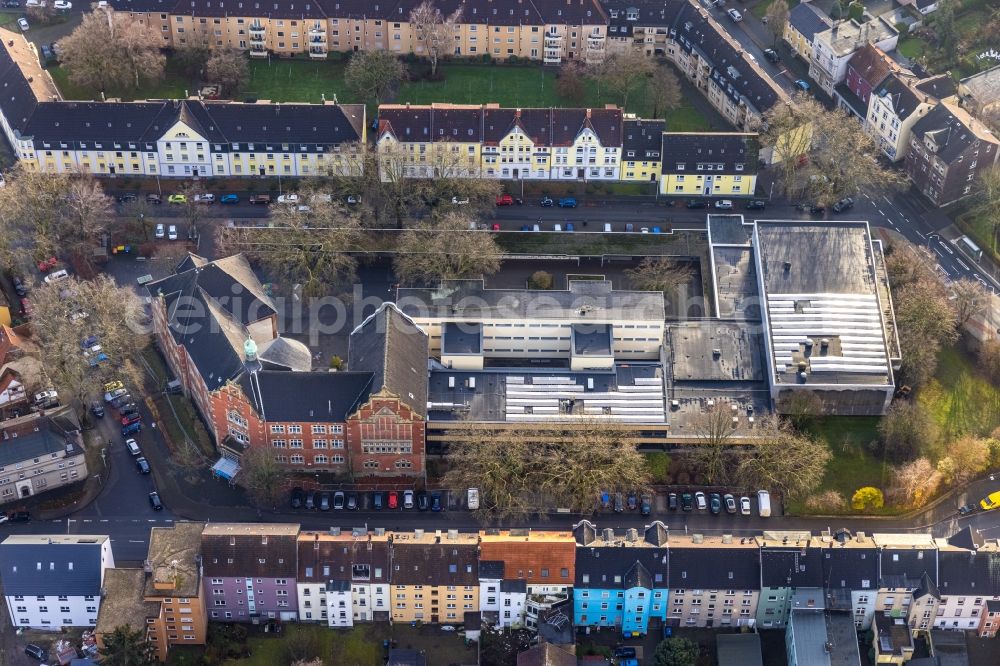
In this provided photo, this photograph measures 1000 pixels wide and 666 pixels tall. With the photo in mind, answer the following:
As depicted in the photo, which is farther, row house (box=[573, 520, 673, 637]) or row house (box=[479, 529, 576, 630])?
row house (box=[573, 520, 673, 637])

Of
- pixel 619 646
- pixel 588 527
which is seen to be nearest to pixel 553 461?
pixel 588 527

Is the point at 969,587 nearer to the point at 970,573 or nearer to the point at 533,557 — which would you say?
the point at 970,573

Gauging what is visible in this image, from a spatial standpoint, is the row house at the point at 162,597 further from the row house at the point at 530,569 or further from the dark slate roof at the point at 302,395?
the row house at the point at 530,569

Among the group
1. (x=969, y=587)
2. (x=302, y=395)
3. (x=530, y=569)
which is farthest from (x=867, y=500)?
(x=302, y=395)

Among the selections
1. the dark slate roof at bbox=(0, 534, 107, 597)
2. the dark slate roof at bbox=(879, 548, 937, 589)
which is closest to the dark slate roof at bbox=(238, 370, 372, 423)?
the dark slate roof at bbox=(0, 534, 107, 597)

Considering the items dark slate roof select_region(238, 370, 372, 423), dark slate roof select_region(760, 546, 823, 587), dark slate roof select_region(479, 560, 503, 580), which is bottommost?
dark slate roof select_region(479, 560, 503, 580)

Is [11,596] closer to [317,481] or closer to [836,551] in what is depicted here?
[317,481]

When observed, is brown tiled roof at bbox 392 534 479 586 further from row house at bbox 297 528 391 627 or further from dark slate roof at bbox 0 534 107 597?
dark slate roof at bbox 0 534 107 597
